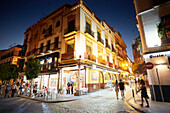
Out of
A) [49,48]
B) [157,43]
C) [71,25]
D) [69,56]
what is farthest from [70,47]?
[157,43]

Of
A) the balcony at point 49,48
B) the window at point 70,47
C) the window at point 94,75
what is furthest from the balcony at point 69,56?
the window at point 94,75

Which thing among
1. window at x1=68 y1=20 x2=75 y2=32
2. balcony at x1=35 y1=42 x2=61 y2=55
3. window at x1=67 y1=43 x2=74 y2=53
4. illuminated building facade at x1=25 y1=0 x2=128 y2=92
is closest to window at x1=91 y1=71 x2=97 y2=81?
illuminated building facade at x1=25 y1=0 x2=128 y2=92

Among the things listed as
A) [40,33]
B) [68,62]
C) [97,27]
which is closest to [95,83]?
[68,62]

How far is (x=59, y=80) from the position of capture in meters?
14.1

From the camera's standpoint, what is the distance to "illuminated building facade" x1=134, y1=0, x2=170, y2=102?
6848 mm

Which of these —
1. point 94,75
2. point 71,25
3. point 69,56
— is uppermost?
point 71,25

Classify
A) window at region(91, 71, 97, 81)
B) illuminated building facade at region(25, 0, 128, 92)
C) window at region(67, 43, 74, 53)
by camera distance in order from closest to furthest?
illuminated building facade at region(25, 0, 128, 92) → window at region(67, 43, 74, 53) → window at region(91, 71, 97, 81)

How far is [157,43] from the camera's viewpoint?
298 inches

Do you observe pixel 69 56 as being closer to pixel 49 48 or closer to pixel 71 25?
pixel 71 25

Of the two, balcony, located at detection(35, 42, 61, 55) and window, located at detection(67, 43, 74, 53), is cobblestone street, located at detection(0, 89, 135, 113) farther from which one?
balcony, located at detection(35, 42, 61, 55)

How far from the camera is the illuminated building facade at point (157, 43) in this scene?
270 inches

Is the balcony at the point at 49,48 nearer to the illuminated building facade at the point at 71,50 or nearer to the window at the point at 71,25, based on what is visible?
the illuminated building facade at the point at 71,50

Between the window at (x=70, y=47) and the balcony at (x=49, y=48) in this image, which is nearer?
the window at (x=70, y=47)

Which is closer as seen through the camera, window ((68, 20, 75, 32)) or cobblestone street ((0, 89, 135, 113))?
cobblestone street ((0, 89, 135, 113))
